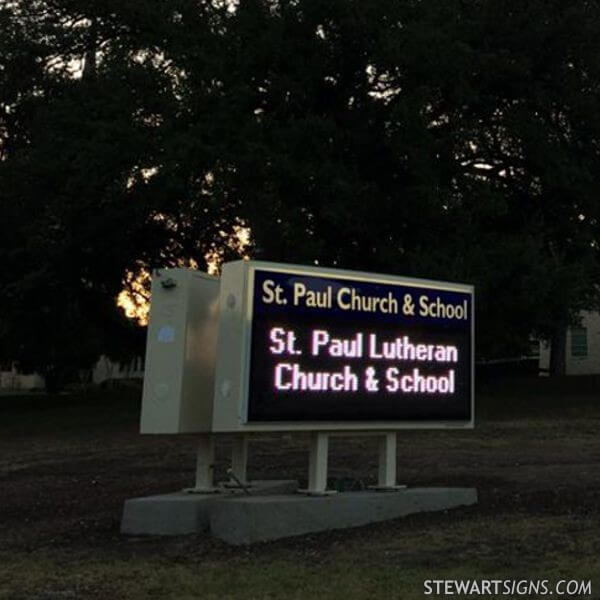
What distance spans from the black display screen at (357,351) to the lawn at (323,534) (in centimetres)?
111

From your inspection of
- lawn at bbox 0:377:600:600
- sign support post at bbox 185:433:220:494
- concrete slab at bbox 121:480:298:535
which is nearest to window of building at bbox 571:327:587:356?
lawn at bbox 0:377:600:600

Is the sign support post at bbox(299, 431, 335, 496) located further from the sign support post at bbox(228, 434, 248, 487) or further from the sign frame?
the sign support post at bbox(228, 434, 248, 487)

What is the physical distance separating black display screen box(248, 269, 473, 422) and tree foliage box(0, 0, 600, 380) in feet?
34.9

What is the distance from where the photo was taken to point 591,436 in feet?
49.3

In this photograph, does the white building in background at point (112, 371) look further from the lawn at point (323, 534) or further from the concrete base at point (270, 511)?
the concrete base at point (270, 511)

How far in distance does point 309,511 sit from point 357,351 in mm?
1507

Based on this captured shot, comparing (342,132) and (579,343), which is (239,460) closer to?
(342,132)

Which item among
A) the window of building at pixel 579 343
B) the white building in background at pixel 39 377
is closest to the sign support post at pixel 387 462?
the window of building at pixel 579 343

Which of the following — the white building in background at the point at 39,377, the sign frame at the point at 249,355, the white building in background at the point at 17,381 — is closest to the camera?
the sign frame at the point at 249,355

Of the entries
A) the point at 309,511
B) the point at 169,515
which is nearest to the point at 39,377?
the point at 169,515

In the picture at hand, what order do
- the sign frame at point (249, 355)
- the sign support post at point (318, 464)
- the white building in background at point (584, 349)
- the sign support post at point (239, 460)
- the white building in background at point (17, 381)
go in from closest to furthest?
the sign frame at point (249, 355) < the sign support post at point (318, 464) < the sign support post at point (239, 460) < the white building in background at point (584, 349) < the white building in background at point (17, 381)

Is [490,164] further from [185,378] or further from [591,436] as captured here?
[185,378]

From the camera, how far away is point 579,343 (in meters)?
45.5

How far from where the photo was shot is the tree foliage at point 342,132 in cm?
2036
